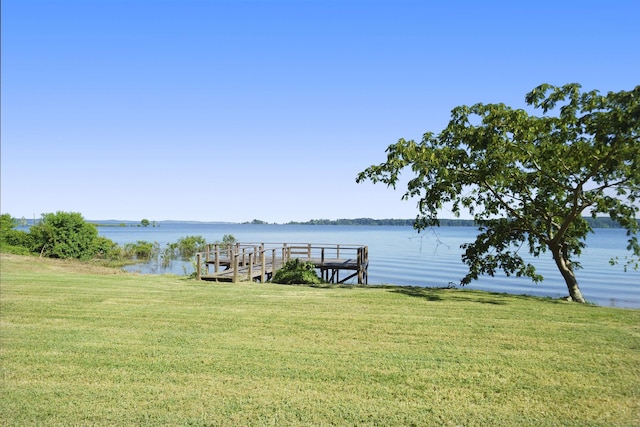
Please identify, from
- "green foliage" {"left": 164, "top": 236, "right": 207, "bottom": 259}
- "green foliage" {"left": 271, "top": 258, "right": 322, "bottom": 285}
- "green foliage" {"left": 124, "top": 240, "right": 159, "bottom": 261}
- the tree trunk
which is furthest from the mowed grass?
"green foliage" {"left": 164, "top": 236, "right": 207, "bottom": 259}

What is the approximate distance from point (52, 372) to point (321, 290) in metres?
8.32

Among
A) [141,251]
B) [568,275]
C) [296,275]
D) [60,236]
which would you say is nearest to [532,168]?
[568,275]

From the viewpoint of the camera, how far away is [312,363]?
6582 mm

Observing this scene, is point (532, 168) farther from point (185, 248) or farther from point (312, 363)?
point (185, 248)

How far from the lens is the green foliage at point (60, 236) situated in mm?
30672

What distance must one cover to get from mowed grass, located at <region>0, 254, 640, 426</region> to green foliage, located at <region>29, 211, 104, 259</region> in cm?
2181

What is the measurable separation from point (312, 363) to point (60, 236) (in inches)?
1180

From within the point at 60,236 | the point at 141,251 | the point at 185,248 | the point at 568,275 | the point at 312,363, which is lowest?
the point at 141,251

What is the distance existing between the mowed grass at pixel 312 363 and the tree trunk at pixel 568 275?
251 centimetres

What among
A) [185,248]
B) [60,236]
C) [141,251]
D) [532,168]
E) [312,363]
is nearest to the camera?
[312,363]

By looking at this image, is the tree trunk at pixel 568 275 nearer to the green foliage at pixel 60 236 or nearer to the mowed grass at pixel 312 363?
the mowed grass at pixel 312 363

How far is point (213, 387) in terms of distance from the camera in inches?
223

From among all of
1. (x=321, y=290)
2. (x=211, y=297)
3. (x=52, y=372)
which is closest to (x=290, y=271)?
(x=321, y=290)

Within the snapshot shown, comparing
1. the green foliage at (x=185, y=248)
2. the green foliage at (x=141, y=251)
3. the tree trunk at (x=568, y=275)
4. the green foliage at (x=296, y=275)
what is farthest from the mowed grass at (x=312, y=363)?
the green foliage at (x=185, y=248)
